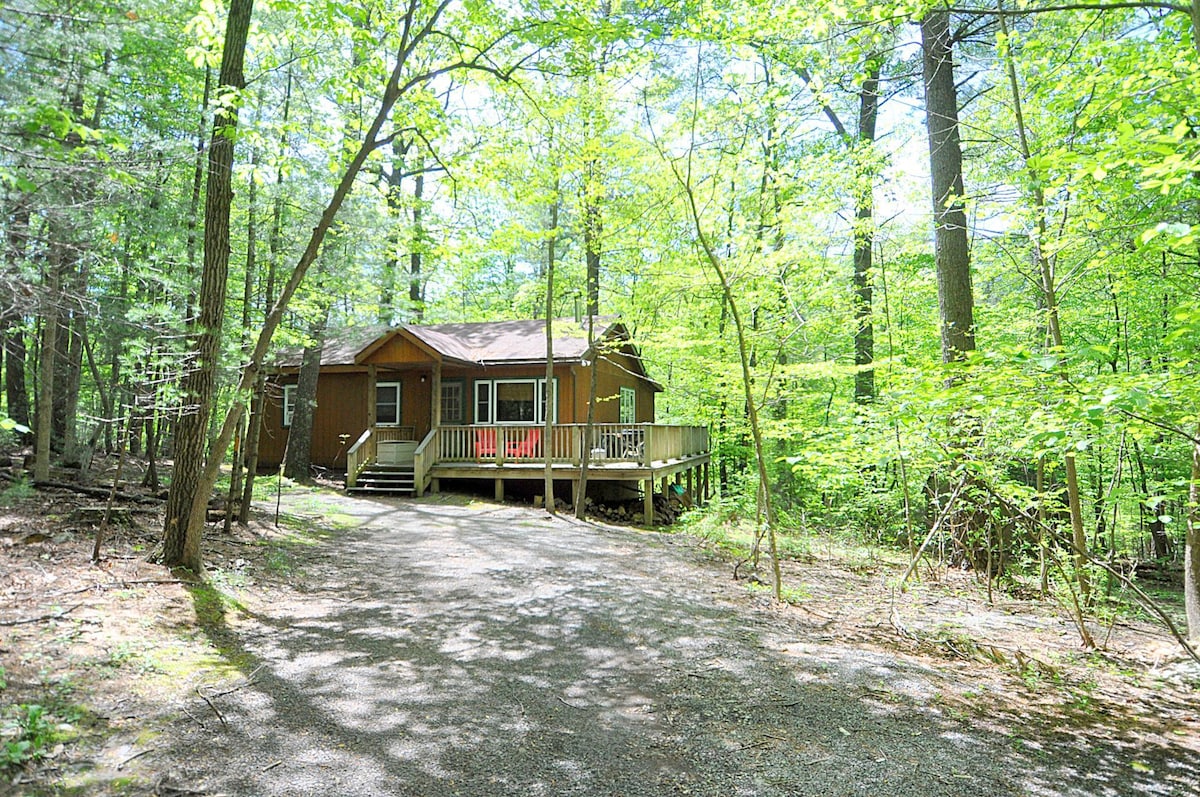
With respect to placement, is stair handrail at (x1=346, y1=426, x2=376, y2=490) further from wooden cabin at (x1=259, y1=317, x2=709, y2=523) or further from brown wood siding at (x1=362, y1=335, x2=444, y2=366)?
brown wood siding at (x1=362, y1=335, x2=444, y2=366)

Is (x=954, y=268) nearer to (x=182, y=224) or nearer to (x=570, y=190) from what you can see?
(x=570, y=190)

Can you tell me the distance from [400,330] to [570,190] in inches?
221

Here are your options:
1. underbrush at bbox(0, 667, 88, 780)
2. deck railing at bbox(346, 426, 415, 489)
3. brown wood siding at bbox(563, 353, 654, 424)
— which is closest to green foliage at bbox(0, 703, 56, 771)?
underbrush at bbox(0, 667, 88, 780)

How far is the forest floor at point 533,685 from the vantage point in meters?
3.10

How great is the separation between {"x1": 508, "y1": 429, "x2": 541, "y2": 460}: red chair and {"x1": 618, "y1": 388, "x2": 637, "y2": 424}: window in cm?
407

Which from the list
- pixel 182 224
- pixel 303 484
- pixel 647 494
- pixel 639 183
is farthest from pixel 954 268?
pixel 303 484

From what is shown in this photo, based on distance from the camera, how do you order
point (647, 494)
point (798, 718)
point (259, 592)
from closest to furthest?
1. point (798, 718)
2. point (259, 592)
3. point (647, 494)

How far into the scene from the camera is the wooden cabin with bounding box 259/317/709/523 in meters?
14.7

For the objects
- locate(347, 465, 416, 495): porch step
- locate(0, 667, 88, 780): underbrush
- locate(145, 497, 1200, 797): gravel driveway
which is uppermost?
locate(347, 465, 416, 495): porch step

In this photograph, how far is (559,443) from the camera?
15141mm

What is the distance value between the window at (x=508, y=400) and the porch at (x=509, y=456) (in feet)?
3.90

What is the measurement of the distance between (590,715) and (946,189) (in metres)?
8.21

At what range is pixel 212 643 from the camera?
4.73 m

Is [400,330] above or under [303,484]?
above
